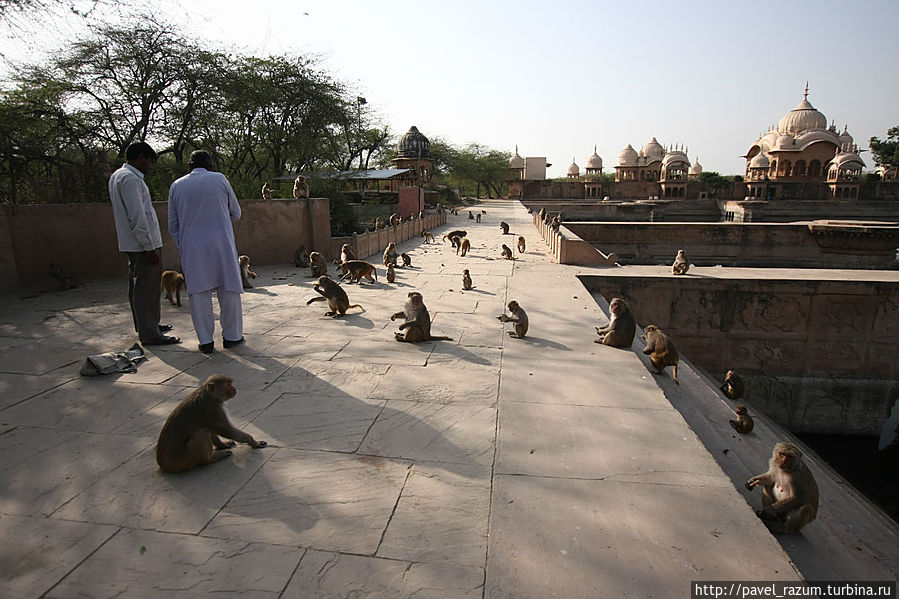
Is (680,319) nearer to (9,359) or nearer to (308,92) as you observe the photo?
(9,359)

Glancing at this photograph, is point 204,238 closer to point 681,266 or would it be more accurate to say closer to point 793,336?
point 681,266

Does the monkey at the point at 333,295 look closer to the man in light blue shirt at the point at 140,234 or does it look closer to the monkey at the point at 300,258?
the man in light blue shirt at the point at 140,234

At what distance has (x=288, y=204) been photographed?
10.5m

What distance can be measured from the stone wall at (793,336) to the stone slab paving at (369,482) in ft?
20.5

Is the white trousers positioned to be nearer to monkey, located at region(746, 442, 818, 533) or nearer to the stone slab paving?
the stone slab paving

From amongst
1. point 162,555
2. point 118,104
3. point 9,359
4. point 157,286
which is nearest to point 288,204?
point 157,286

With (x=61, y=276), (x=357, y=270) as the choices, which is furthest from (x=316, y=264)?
(x=61, y=276)

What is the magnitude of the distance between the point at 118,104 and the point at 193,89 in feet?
9.22

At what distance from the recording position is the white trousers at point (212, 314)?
15.9ft

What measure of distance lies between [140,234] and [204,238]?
673 millimetres

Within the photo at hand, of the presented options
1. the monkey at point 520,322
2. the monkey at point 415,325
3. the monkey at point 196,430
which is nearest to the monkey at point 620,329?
the monkey at point 520,322

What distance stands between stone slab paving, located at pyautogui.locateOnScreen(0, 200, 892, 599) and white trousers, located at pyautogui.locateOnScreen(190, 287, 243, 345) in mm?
250

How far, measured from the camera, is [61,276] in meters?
7.75

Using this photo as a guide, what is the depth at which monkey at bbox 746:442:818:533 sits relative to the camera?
10.3 feet
